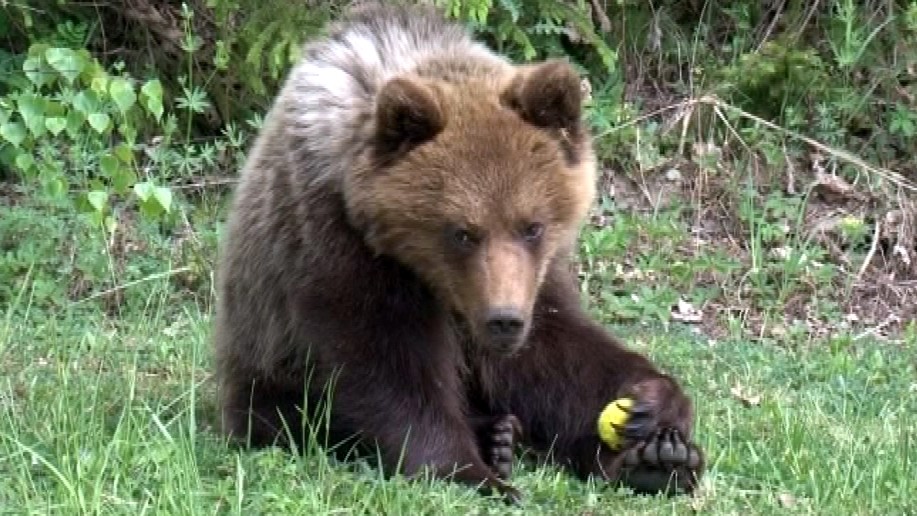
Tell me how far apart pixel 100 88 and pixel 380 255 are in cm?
116

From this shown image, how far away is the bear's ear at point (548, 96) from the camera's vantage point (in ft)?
16.1

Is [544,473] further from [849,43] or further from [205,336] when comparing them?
[849,43]

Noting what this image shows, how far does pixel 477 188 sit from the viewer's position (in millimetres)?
4801

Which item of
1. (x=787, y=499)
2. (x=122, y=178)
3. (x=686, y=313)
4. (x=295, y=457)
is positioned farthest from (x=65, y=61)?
(x=686, y=313)

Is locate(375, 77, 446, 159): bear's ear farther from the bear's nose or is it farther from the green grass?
the green grass

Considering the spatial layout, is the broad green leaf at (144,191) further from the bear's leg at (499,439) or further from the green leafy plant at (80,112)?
the bear's leg at (499,439)

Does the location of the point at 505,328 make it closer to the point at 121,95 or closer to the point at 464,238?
the point at 464,238

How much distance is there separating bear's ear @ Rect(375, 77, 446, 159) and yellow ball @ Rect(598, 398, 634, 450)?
1.05m

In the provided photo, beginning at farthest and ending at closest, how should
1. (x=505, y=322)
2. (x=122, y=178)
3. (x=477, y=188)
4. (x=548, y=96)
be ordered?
(x=122, y=178) < (x=548, y=96) < (x=477, y=188) < (x=505, y=322)

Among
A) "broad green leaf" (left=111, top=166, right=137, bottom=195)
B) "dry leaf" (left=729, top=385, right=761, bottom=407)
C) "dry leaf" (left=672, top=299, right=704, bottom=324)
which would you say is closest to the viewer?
"broad green leaf" (left=111, top=166, right=137, bottom=195)

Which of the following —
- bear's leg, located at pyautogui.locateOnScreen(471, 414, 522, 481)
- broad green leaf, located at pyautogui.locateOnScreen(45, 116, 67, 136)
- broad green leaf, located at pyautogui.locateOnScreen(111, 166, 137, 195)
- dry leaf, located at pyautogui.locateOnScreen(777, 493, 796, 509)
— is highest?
broad green leaf, located at pyautogui.locateOnScreen(45, 116, 67, 136)

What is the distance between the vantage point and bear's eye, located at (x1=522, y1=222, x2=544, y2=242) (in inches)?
191

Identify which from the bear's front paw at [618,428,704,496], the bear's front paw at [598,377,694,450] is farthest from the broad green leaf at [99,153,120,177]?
the bear's front paw at [618,428,704,496]

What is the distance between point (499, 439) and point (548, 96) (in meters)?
1.08
